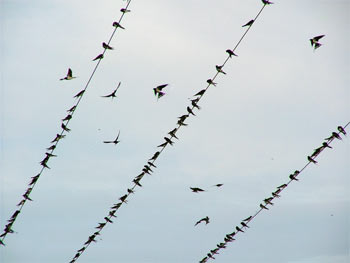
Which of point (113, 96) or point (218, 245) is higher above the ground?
point (113, 96)

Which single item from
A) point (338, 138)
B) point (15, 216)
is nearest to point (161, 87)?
point (338, 138)

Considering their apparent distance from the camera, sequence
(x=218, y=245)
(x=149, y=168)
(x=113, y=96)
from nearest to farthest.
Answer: (x=113, y=96) → (x=149, y=168) → (x=218, y=245)

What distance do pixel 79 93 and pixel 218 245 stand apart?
407 inches

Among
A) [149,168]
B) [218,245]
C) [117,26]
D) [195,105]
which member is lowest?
[218,245]

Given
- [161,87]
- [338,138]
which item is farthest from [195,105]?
[338,138]

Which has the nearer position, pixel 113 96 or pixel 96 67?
pixel 96 67

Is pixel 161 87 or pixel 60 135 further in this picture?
pixel 60 135

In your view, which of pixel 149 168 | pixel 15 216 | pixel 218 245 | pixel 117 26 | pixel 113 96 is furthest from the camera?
pixel 218 245

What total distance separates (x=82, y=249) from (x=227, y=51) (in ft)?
39.4

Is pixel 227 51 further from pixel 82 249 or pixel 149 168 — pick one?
pixel 82 249

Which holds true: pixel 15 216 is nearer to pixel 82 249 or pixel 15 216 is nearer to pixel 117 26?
pixel 82 249

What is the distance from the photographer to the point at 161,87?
57.2 ft

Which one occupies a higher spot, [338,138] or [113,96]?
[113,96]

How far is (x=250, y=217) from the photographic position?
2247 centimetres
